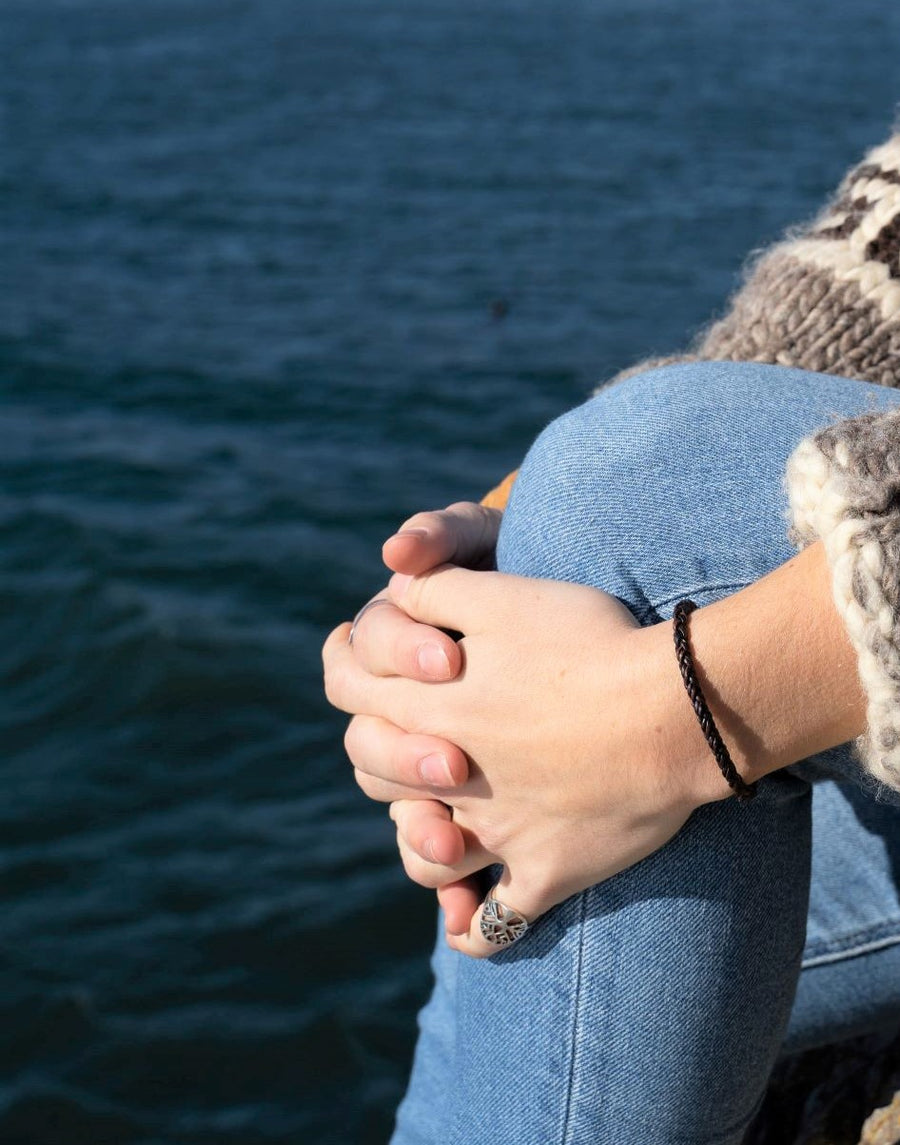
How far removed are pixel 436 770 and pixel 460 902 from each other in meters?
0.18

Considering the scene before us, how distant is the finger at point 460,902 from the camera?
1.33m

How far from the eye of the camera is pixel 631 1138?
49.4 inches

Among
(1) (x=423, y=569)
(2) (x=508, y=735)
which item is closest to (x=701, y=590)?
(2) (x=508, y=735)

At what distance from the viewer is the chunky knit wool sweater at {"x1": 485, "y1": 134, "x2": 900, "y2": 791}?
1065 mm

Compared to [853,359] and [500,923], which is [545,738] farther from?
[853,359]

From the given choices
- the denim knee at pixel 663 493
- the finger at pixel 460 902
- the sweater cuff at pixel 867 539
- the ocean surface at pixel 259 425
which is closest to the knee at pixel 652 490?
the denim knee at pixel 663 493

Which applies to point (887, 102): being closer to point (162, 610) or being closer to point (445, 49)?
point (445, 49)

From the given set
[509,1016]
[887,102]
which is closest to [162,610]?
[509,1016]

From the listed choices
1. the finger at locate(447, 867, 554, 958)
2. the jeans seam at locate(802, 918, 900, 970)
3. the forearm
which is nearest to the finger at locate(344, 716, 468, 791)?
the finger at locate(447, 867, 554, 958)

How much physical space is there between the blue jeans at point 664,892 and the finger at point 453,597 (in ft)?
0.13

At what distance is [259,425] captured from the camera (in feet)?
21.1

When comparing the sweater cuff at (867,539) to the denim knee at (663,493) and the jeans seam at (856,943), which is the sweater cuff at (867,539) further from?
the jeans seam at (856,943)

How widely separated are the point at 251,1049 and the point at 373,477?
338cm

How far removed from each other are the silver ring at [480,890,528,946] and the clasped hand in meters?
0.01
